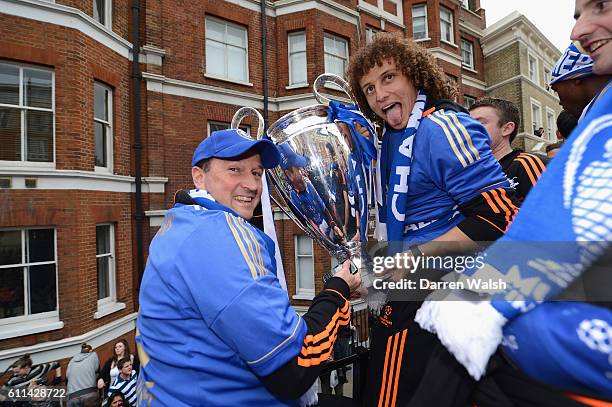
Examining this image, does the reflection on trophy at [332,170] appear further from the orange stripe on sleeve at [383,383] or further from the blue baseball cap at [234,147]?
the orange stripe on sleeve at [383,383]

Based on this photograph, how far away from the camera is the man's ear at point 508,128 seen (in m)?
2.79

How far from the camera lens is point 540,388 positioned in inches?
23.5

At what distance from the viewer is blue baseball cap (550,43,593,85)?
141 cm

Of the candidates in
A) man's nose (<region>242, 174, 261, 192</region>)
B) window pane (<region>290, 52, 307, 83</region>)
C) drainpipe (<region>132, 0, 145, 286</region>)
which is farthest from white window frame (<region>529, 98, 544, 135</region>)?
man's nose (<region>242, 174, 261, 192</region>)

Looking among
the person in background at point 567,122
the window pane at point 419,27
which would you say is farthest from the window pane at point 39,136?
the window pane at point 419,27

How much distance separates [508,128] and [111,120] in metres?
8.95

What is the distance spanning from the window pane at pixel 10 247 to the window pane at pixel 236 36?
7.72 m

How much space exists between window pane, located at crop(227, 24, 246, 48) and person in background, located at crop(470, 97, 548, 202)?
9.84m

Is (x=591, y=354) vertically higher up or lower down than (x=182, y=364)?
higher up

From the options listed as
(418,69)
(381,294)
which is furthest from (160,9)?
(381,294)

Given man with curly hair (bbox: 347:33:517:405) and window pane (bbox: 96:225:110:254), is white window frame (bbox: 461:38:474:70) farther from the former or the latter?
man with curly hair (bbox: 347:33:517:405)

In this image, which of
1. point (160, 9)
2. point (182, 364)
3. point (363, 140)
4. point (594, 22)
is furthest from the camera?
point (160, 9)

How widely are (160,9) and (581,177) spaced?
11.5 meters

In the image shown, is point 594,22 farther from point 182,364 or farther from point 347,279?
point 182,364
